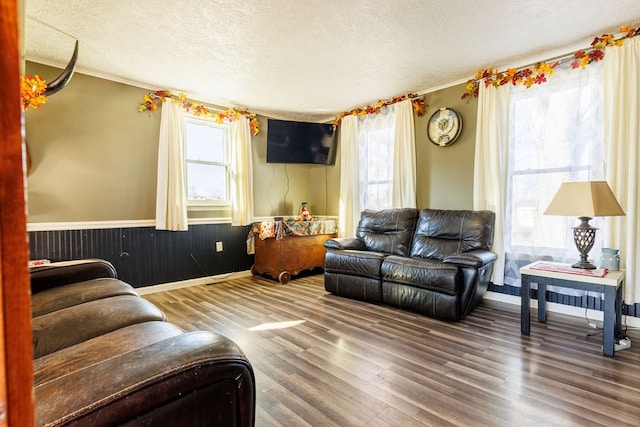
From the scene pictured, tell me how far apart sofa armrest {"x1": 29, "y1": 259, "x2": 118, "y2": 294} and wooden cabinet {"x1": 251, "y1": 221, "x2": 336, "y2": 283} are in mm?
2092

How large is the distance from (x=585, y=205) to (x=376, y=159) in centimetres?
257

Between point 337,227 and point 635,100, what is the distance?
343 centimetres

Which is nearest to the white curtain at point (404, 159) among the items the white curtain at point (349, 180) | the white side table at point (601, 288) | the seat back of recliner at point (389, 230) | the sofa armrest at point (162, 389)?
the seat back of recliner at point (389, 230)

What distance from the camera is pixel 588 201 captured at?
7.02 feet

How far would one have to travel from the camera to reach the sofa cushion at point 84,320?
124cm

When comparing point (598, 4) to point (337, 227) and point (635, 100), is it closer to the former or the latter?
point (635, 100)

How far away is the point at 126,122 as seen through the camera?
349cm

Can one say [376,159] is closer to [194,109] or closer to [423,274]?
[423,274]

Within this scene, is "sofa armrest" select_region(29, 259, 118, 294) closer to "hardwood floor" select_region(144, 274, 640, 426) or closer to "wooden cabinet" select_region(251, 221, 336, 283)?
"hardwood floor" select_region(144, 274, 640, 426)

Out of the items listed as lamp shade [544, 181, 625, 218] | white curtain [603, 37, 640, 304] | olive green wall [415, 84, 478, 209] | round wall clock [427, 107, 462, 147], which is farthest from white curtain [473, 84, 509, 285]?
lamp shade [544, 181, 625, 218]

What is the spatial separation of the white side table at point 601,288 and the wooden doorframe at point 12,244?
2.81 metres

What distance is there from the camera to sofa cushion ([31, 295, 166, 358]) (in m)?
1.24

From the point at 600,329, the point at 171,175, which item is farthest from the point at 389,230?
the point at 171,175

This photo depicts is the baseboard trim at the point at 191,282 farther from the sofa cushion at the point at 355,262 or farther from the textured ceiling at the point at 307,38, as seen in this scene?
the textured ceiling at the point at 307,38
